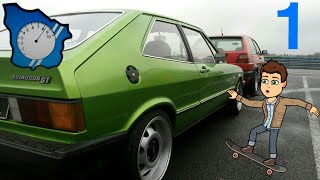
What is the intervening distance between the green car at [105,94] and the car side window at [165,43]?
1 cm

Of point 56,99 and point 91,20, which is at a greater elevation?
point 91,20

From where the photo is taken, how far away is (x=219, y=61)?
4.43 m

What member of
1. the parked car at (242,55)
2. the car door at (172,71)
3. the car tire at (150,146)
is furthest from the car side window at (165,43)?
the parked car at (242,55)

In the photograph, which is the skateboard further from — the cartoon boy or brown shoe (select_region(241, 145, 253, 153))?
the cartoon boy

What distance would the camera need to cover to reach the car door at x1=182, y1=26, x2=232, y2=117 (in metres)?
3.54

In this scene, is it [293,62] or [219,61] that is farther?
[293,62]

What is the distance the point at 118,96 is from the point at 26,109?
0.62 metres

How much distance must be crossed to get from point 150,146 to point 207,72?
4.55ft

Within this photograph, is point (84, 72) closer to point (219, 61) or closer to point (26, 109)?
point (26, 109)

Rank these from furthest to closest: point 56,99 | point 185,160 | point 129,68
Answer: point 185,160, point 129,68, point 56,99

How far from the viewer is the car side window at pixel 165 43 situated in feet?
8.80

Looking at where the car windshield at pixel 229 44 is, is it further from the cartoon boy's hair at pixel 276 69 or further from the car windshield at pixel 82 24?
the cartoon boy's hair at pixel 276 69

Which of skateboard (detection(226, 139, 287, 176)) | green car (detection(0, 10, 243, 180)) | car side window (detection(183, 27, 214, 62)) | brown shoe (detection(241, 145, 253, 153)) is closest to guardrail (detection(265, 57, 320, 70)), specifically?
car side window (detection(183, 27, 214, 62))

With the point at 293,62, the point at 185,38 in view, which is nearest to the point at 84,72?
the point at 185,38
